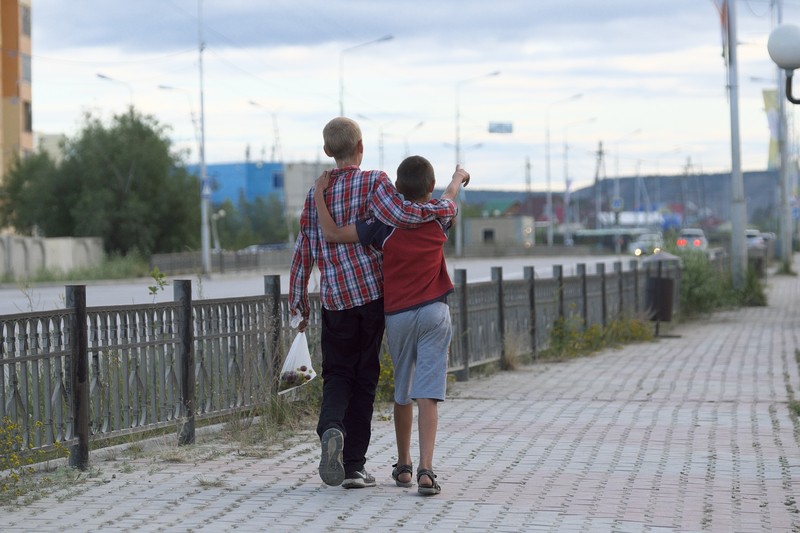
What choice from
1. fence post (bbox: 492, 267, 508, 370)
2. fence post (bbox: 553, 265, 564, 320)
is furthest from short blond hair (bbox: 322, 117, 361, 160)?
fence post (bbox: 553, 265, 564, 320)

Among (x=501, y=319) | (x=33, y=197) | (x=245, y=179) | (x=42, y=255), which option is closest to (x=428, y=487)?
(x=501, y=319)

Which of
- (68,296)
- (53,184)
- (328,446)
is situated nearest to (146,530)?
(328,446)

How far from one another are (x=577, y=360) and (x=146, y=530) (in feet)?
36.0

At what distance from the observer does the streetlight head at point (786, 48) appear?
42.6ft

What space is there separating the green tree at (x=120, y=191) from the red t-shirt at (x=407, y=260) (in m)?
55.7

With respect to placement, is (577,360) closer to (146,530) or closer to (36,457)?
A: (36,457)

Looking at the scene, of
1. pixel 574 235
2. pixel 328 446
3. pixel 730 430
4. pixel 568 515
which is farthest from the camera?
pixel 574 235

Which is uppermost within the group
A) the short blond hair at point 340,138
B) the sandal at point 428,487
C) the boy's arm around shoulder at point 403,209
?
the short blond hair at point 340,138

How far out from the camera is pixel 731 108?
30.1m

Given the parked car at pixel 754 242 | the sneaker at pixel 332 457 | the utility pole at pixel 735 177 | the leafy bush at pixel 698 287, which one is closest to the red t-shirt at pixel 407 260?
the sneaker at pixel 332 457

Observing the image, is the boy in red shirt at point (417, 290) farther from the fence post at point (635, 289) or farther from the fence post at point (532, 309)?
the fence post at point (635, 289)

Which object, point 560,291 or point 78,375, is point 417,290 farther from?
point 560,291

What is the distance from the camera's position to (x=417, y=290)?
22.8 feet

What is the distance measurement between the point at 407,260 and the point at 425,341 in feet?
1.43
